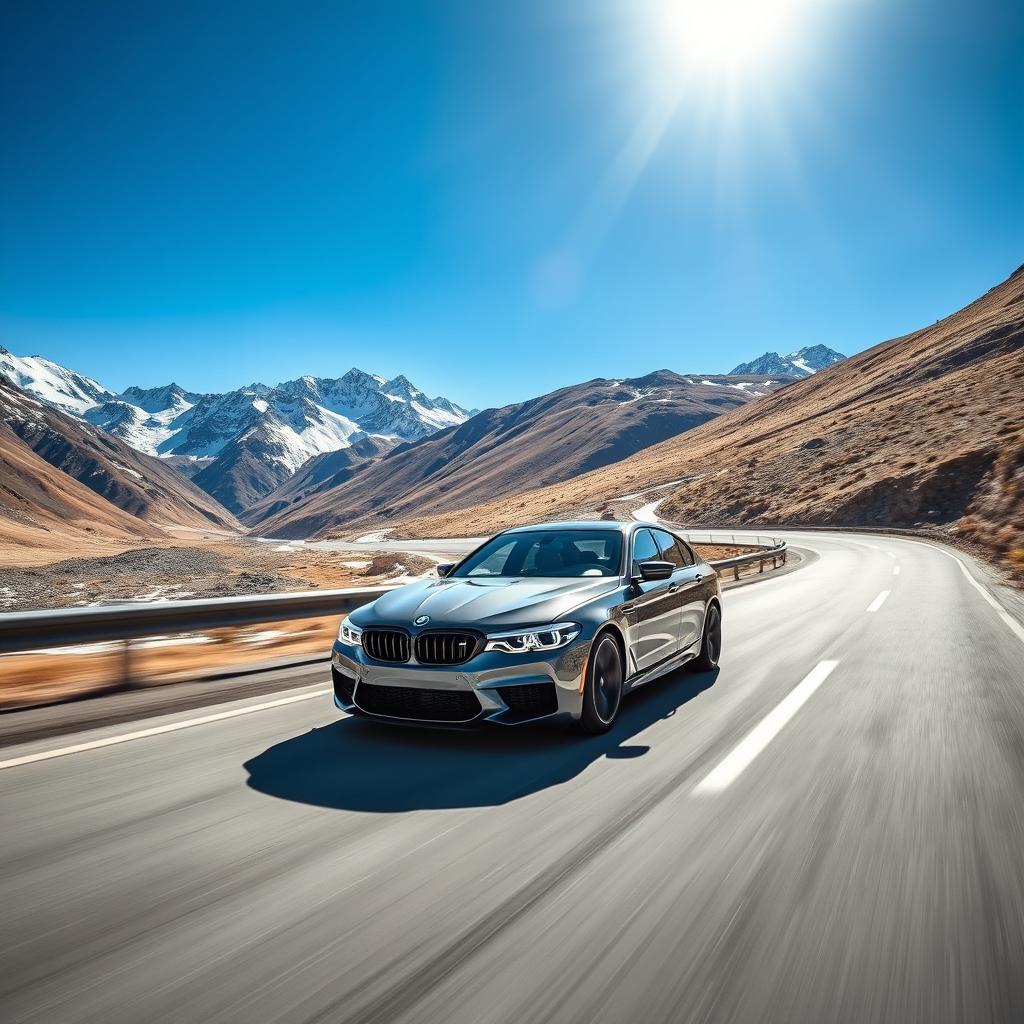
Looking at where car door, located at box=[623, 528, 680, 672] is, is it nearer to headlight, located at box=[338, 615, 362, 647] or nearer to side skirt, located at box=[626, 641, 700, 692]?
side skirt, located at box=[626, 641, 700, 692]

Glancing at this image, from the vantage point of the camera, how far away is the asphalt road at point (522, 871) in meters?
2.25

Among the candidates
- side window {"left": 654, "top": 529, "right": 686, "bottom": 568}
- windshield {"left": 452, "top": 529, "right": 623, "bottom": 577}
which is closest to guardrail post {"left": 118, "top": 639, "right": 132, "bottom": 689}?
windshield {"left": 452, "top": 529, "right": 623, "bottom": 577}

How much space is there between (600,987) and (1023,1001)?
117cm

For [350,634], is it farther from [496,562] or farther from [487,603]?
[496,562]

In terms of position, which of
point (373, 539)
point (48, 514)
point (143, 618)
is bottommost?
point (143, 618)

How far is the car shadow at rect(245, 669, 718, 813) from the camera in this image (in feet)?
12.9

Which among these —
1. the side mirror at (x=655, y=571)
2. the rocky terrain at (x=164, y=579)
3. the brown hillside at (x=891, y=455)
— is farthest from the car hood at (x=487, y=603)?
the brown hillside at (x=891, y=455)

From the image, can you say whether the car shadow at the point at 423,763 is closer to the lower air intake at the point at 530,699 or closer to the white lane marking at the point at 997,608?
the lower air intake at the point at 530,699

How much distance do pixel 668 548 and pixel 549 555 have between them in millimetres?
1560

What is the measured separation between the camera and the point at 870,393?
92.3 metres

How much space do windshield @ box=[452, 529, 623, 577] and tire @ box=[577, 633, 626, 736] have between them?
736mm

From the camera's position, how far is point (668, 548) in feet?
24.1

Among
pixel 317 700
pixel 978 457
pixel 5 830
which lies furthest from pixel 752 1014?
pixel 978 457

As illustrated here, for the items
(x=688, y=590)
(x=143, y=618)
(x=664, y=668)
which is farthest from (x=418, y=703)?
(x=143, y=618)
